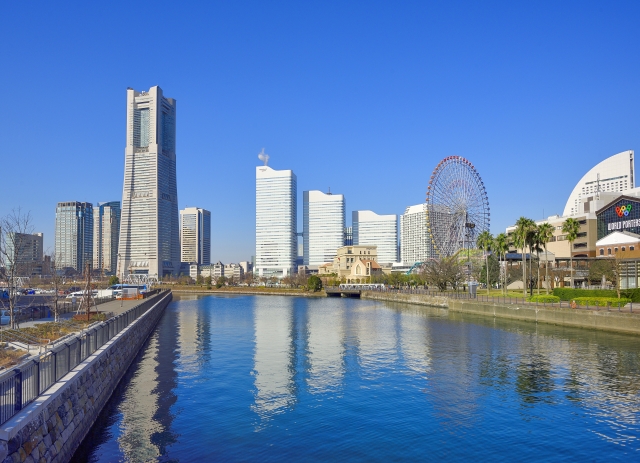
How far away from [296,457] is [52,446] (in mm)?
7982

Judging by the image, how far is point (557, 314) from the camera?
59250mm

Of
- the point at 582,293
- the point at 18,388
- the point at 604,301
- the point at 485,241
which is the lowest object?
the point at 604,301

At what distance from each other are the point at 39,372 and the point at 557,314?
186 feet

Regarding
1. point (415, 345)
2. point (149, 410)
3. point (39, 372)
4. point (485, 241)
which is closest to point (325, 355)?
point (415, 345)

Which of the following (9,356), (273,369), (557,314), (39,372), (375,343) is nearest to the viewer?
(39,372)

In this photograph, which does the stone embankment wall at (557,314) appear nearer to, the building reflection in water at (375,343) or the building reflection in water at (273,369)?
the building reflection in water at (375,343)

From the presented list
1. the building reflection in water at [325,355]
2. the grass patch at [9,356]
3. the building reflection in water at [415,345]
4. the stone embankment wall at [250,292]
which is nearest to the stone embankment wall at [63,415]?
the grass patch at [9,356]

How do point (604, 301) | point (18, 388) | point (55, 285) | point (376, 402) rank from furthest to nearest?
point (604, 301), point (55, 285), point (376, 402), point (18, 388)

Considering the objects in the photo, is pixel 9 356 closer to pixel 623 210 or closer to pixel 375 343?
pixel 375 343

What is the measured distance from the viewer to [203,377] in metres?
31.7

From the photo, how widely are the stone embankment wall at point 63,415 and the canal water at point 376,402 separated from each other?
1.05m

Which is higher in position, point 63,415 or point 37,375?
point 37,375

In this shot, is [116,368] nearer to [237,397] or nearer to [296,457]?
[237,397]

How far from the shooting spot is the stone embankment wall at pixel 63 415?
12.8 metres
